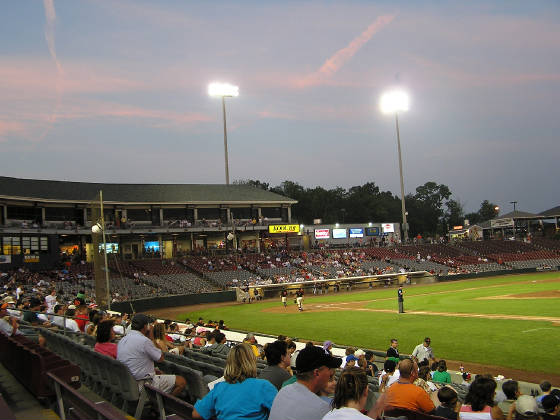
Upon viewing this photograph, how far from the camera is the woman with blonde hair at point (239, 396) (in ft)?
15.1

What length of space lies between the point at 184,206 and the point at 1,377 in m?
56.7

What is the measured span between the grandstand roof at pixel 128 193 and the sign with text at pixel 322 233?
605 centimetres

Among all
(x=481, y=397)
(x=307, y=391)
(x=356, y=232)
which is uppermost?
(x=356, y=232)

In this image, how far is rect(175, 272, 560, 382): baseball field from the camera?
19.0 metres

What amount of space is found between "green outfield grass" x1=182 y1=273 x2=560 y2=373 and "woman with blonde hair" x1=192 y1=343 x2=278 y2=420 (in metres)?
14.3

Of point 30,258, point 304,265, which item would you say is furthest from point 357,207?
point 30,258

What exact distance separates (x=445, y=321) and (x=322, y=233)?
47.3 metres

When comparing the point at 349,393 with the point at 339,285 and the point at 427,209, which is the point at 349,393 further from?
the point at 427,209

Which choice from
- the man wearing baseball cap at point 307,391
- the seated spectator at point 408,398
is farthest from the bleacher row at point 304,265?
the man wearing baseball cap at point 307,391

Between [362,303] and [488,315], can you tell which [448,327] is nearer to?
[488,315]

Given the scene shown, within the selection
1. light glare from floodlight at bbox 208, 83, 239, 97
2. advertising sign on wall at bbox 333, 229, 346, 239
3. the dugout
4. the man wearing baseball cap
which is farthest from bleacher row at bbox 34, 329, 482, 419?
advertising sign on wall at bbox 333, 229, 346, 239

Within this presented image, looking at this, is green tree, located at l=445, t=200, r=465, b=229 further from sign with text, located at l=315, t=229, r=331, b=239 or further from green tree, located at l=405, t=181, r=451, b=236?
sign with text, located at l=315, t=229, r=331, b=239

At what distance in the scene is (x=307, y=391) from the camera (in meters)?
4.46

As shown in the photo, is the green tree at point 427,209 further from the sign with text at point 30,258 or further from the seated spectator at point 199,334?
the seated spectator at point 199,334
